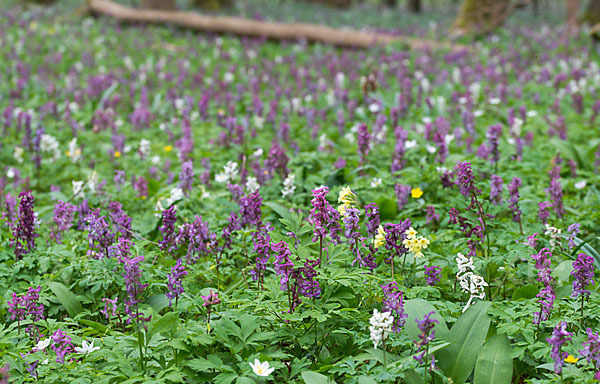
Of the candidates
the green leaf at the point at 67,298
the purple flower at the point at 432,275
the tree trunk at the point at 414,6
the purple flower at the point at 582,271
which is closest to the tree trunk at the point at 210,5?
the tree trunk at the point at 414,6

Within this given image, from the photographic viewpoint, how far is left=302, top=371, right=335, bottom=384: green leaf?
261 cm

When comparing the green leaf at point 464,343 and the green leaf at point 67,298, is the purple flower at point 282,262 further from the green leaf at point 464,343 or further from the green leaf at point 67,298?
the green leaf at point 67,298

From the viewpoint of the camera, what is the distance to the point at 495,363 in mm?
2777

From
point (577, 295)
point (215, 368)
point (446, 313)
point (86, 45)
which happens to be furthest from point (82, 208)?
point (86, 45)

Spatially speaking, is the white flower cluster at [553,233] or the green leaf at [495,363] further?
the white flower cluster at [553,233]

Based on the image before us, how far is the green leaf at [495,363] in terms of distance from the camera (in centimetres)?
274

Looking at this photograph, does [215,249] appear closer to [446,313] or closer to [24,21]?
[446,313]

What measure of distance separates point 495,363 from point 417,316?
42cm

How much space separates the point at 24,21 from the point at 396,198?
1407 cm

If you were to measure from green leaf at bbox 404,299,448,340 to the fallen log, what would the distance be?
1076 centimetres

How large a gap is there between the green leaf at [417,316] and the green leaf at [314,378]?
0.49 meters

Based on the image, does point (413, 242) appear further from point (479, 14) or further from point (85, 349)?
point (479, 14)

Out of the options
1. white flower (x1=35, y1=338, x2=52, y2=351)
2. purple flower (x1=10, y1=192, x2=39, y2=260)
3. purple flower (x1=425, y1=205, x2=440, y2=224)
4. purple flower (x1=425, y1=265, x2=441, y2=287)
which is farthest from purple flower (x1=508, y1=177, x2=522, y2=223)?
purple flower (x1=10, y1=192, x2=39, y2=260)

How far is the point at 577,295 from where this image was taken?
292cm
